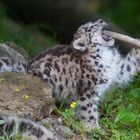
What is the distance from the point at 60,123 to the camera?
30.4 feet

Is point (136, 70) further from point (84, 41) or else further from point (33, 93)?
point (33, 93)

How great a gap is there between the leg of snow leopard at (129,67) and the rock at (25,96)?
1.30 meters

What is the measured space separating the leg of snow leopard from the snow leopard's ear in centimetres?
77

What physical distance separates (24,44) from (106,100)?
2.43 m

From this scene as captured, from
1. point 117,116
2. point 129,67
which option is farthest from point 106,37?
point 117,116

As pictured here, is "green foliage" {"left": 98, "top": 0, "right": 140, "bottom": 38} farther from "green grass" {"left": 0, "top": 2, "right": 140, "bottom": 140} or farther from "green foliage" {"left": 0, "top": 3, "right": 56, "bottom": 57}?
"green grass" {"left": 0, "top": 2, "right": 140, "bottom": 140}

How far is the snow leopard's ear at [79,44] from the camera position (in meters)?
9.75

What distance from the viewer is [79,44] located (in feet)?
32.1

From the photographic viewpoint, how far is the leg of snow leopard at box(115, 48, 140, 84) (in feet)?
34.1

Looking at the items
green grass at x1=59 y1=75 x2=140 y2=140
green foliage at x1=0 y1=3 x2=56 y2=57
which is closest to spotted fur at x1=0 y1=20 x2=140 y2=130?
green grass at x1=59 y1=75 x2=140 y2=140

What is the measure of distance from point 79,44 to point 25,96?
3.72ft

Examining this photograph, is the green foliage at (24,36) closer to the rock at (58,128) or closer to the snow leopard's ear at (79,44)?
the snow leopard's ear at (79,44)

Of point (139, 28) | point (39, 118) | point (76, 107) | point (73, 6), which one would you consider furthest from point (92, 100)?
point (139, 28)

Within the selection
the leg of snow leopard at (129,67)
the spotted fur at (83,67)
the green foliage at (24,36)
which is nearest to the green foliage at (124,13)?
the green foliage at (24,36)
